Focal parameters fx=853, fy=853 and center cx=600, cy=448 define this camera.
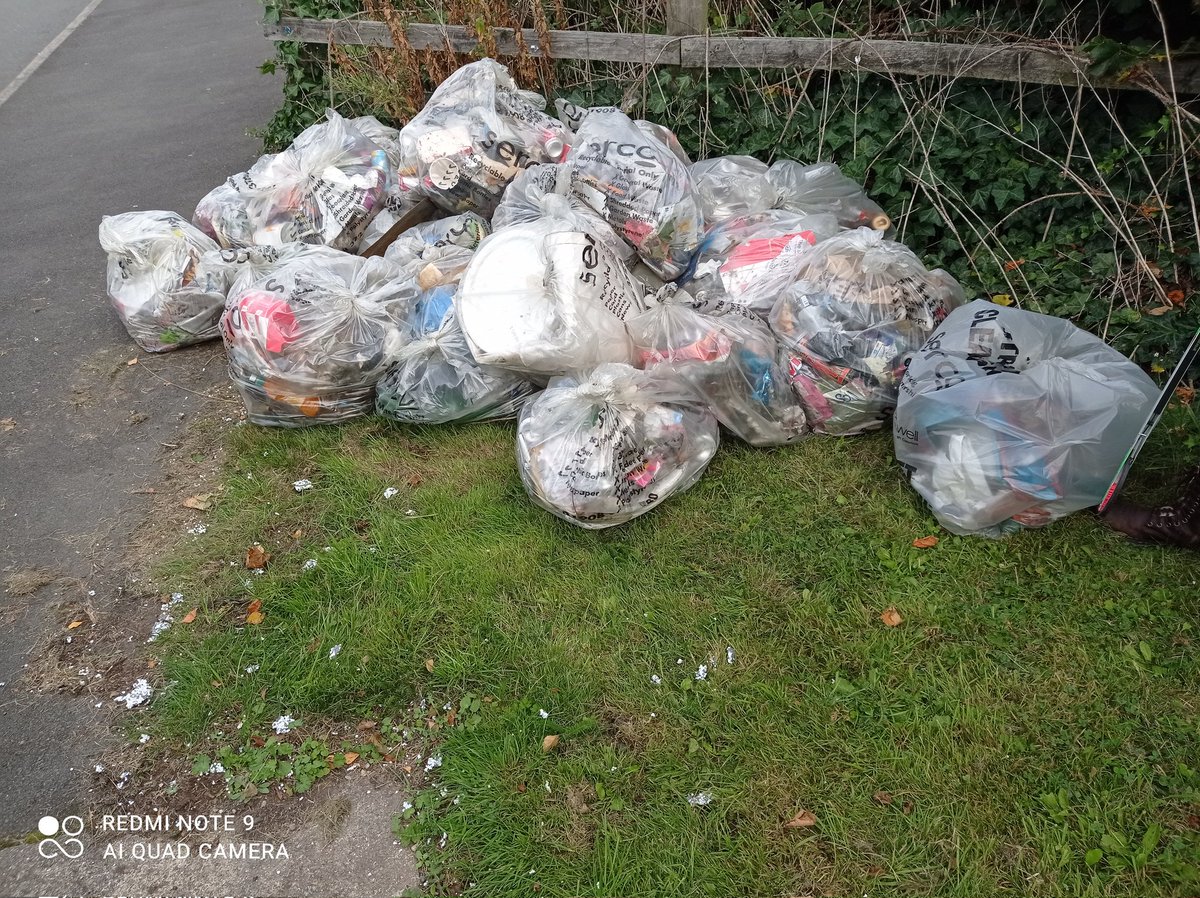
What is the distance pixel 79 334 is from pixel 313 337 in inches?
69.2

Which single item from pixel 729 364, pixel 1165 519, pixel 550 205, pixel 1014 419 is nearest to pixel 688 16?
pixel 550 205

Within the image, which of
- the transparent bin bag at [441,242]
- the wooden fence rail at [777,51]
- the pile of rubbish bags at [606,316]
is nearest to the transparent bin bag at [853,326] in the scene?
the pile of rubbish bags at [606,316]

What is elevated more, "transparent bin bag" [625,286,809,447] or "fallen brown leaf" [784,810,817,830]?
"transparent bin bag" [625,286,809,447]

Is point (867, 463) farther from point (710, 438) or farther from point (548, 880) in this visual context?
point (548, 880)

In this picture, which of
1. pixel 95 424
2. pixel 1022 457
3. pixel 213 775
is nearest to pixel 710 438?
pixel 1022 457

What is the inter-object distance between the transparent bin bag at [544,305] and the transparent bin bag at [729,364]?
13 centimetres

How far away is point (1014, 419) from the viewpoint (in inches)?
96.7

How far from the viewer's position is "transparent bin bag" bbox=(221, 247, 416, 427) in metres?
3.08

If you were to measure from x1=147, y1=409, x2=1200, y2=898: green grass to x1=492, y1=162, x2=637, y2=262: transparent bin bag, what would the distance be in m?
0.88

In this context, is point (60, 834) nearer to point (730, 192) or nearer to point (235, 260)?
point (235, 260)

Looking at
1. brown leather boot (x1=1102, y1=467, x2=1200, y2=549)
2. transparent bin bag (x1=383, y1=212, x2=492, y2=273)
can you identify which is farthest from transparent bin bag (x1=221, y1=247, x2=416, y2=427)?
brown leather boot (x1=1102, y1=467, x2=1200, y2=549)

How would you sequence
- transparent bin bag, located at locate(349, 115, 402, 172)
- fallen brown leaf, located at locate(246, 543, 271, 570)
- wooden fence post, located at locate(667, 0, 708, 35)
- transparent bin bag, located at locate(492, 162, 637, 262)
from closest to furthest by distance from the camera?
fallen brown leaf, located at locate(246, 543, 271, 570)
transparent bin bag, located at locate(492, 162, 637, 262)
wooden fence post, located at locate(667, 0, 708, 35)
transparent bin bag, located at locate(349, 115, 402, 172)

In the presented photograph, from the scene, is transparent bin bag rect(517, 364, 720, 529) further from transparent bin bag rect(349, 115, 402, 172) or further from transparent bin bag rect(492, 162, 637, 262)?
transparent bin bag rect(349, 115, 402, 172)

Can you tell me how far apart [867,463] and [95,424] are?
3.05 meters
